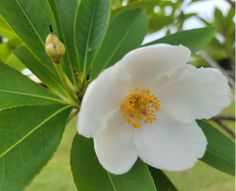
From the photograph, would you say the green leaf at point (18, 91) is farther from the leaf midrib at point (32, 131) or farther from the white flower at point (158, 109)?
the white flower at point (158, 109)

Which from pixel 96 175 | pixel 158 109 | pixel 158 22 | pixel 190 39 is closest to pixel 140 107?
pixel 158 109

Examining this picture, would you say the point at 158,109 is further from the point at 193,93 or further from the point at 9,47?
the point at 9,47

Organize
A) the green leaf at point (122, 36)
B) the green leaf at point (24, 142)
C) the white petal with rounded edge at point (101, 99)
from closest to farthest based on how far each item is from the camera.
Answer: the white petal with rounded edge at point (101, 99) → the green leaf at point (24, 142) → the green leaf at point (122, 36)

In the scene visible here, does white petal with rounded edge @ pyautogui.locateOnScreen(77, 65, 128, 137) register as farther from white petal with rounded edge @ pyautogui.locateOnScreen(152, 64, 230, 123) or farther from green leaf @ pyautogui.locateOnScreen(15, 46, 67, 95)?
green leaf @ pyautogui.locateOnScreen(15, 46, 67, 95)

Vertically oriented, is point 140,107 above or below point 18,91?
below

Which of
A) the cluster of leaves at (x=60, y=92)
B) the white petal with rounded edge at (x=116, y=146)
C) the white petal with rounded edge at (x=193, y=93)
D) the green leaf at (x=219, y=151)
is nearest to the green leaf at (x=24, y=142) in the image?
the cluster of leaves at (x=60, y=92)

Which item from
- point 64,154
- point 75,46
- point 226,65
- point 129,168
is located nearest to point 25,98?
point 75,46

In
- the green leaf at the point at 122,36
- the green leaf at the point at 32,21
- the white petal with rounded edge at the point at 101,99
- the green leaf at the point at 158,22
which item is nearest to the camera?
the white petal with rounded edge at the point at 101,99

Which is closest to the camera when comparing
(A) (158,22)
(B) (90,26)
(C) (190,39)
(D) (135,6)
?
(B) (90,26)
